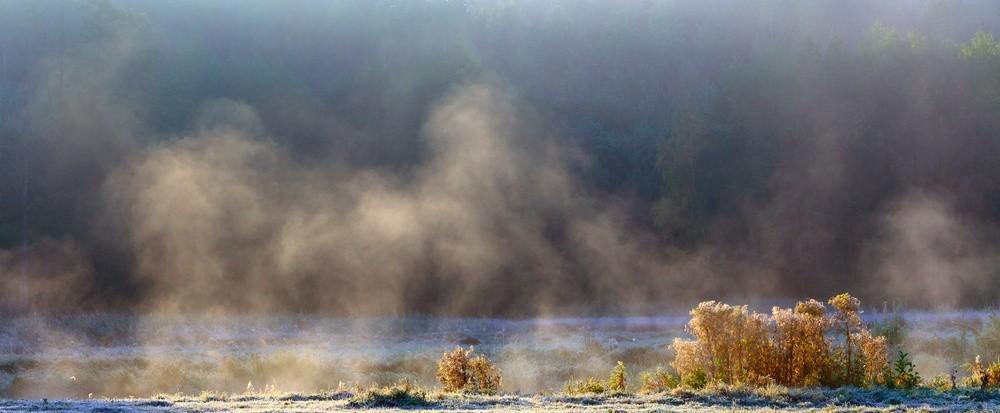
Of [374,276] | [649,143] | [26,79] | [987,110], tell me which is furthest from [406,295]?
[987,110]

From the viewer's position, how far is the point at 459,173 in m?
36.8

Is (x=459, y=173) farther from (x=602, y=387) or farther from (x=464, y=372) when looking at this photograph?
(x=602, y=387)

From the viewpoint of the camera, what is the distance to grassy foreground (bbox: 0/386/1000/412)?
31.0ft

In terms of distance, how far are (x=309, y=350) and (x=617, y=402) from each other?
51.2 ft

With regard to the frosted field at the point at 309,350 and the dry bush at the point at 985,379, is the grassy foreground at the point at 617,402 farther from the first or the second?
the frosted field at the point at 309,350

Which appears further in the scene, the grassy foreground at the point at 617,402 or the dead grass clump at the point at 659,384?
the dead grass clump at the point at 659,384

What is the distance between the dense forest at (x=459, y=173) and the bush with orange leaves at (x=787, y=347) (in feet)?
58.2

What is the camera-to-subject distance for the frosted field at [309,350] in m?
21.3

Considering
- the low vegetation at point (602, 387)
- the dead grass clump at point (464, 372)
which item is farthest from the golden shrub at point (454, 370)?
the low vegetation at point (602, 387)

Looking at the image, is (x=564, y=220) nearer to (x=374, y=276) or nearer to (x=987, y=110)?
(x=374, y=276)

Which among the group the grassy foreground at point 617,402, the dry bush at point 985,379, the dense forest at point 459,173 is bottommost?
the grassy foreground at point 617,402

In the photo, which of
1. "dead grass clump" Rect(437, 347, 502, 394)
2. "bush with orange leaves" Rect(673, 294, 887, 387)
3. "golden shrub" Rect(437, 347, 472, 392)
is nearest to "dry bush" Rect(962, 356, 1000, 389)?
"bush with orange leaves" Rect(673, 294, 887, 387)

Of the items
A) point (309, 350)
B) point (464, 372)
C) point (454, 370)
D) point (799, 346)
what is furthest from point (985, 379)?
point (309, 350)

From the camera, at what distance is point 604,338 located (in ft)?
83.7
